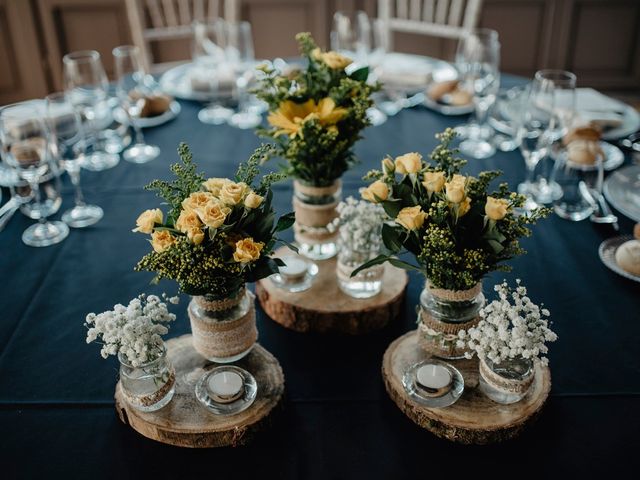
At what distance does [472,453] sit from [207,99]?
1.61m

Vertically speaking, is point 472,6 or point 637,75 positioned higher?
point 472,6

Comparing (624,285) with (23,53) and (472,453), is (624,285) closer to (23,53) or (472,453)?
(472,453)

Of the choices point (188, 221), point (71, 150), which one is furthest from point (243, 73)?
point (188, 221)

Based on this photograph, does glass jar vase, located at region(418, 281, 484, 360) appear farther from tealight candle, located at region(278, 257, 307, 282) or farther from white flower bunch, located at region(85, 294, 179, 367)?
white flower bunch, located at region(85, 294, 179, 367)

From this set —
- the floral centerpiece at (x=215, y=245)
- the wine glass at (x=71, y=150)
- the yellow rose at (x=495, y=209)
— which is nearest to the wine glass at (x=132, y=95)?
the wine glass at (x=71, y=150)

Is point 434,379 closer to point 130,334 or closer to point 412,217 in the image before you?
point 412,217

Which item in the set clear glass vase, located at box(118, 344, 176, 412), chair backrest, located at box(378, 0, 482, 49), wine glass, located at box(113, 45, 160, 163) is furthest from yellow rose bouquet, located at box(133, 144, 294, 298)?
chair backrest, located at box(378, 0, 482, 49)

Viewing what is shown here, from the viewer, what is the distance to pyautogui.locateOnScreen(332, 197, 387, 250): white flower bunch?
1273 mm

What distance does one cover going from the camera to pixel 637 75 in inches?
162

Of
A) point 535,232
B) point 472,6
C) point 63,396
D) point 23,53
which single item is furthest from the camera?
point 23,53

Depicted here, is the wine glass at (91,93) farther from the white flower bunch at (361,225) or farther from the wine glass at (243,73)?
the white flower bunch at (361,225)

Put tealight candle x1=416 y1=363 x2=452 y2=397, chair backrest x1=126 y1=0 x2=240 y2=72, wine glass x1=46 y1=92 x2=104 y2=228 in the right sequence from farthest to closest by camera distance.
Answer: chair backrest x1=126 y1=0 x2=240 y2=72, wine glass x1=46 y1=92 x2=104 y2=228, tealight candle x1=416 y1=363 x2=452 y2=397

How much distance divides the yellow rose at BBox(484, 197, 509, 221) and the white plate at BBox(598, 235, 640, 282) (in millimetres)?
538

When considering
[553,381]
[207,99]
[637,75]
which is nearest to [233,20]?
[207,99]
